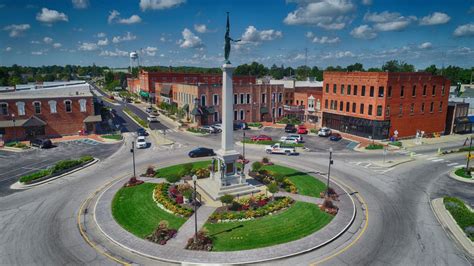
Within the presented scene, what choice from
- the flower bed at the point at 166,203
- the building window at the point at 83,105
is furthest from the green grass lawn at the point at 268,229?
the building window at the point at 83,105

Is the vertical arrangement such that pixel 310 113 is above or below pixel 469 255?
above

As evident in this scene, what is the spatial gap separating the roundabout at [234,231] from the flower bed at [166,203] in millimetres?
466

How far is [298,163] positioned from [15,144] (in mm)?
40277

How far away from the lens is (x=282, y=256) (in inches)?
668

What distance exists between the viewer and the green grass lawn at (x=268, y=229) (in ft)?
60.0

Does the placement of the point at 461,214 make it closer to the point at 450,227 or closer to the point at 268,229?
the point at 450,227

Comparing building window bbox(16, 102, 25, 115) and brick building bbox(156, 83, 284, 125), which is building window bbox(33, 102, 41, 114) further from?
brick building bbox(156, 83, 284, 125)

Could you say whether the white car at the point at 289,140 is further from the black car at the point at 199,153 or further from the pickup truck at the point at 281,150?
the black car at the point at 199,153

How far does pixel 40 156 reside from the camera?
38906 millimetres

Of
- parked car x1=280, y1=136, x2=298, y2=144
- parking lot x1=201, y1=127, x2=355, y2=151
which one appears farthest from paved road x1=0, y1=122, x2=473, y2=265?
parked car x1=280, y1=136, x2=298, y2=144

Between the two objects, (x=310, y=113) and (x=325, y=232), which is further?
(x=310, y=113)

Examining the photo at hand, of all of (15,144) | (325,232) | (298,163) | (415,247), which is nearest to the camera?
(415,247)

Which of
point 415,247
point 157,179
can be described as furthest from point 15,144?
point 415,247

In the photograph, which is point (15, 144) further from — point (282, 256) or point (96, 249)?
point (282, 256)
